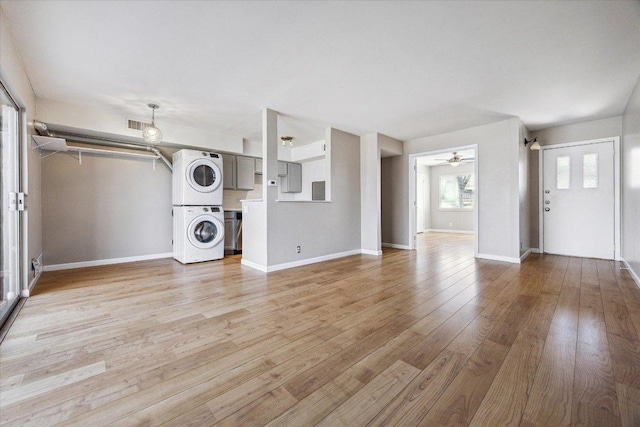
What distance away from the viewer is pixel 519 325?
2031mm

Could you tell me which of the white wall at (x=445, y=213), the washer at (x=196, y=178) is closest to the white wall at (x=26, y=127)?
the washer at (x=196, y=178)

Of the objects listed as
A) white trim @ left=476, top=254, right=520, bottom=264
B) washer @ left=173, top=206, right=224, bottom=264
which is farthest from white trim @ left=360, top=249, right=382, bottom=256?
washer @ left=173, top=206, right=224, bottom=264

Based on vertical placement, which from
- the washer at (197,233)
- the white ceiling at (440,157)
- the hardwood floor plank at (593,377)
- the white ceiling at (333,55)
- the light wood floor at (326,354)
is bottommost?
the hardwood floor plank at (593,377)

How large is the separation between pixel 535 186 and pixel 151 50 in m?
6.36

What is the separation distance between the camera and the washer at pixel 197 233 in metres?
4.34

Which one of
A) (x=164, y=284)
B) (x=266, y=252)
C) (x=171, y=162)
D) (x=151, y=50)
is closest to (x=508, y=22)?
(x=151, y=50)

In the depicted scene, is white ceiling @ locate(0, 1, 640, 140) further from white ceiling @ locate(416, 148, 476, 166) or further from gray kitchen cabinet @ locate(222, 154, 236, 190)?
white ceiling @ locate(416, 148, 476, 166)

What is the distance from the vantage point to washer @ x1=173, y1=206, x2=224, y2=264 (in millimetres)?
4336

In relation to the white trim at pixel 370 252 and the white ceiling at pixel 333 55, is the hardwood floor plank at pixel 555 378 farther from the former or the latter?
the white trim at pixel 370 252

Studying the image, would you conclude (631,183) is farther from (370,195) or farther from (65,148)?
(65,148)

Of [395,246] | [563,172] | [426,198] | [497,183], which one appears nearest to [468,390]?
[497,183]

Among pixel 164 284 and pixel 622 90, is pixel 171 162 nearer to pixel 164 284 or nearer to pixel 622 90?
pixel 164 284

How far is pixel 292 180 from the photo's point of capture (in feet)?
21.5

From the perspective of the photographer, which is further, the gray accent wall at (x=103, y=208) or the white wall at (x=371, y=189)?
the white wall at (x=371, y=189)
